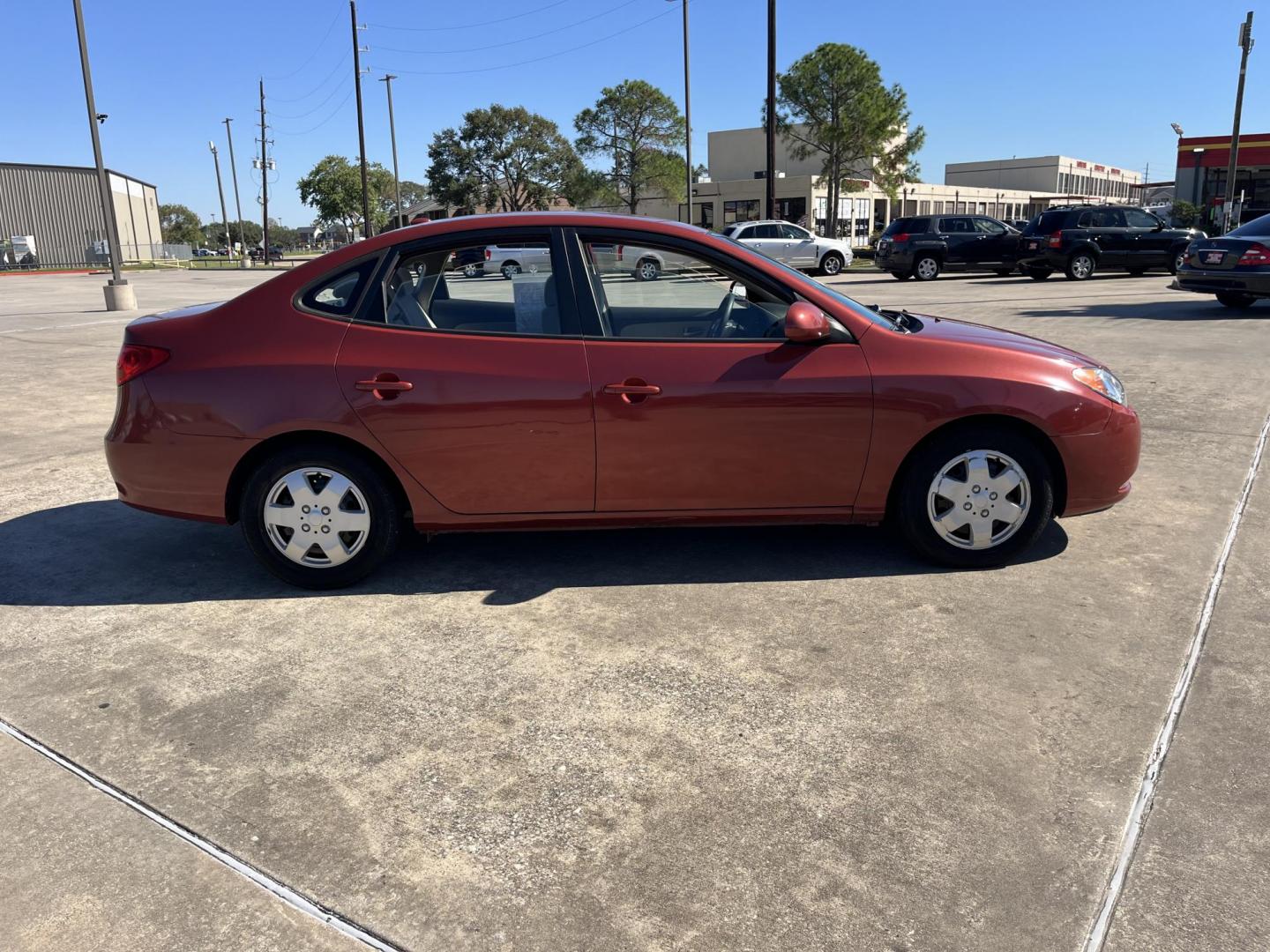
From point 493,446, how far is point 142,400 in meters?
1.54

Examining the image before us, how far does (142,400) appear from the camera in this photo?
4113 millimetres

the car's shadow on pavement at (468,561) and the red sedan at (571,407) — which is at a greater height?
the red sedan at (571,407)

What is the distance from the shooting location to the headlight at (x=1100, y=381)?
429 centimetres

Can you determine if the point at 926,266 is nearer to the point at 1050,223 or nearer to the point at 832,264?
the point at 1050,223

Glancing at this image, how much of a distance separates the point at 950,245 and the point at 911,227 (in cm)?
112

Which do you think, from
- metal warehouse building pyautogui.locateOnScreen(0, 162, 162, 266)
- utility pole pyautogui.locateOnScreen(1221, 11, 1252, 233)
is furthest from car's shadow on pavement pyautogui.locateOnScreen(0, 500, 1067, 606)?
metal warehouse building pyautogui.locateOnScreen(0, 162, 162, 266)

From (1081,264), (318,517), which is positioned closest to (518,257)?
(318,517)

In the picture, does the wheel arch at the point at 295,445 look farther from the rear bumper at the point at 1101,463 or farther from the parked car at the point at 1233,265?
the parked car at the point at 1233,265

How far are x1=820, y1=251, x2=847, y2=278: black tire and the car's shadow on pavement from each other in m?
23.4

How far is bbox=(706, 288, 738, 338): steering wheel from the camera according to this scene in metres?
4.16

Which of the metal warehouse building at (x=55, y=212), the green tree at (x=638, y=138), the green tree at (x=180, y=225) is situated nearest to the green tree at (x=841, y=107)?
the green tree at (x=638, y=138)

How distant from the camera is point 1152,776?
2.76 metres

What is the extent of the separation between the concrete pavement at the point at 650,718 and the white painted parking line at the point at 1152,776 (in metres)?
0.03

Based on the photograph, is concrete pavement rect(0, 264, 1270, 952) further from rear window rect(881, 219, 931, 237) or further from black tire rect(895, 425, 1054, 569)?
rear window rect(881, 219, 931, 237)
